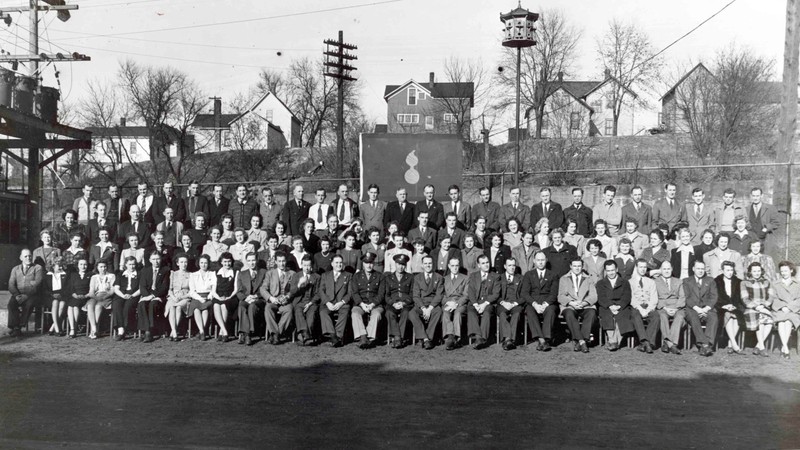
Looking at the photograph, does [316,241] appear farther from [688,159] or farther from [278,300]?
[688,159]

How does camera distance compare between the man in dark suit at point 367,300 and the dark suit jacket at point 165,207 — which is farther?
the dark suit jacket at point 165,207

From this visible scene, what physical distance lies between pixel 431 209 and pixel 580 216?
92.4 inches

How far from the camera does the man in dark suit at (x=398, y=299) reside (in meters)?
9.73

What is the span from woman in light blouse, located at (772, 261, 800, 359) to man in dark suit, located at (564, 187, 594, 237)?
2805 millimetres

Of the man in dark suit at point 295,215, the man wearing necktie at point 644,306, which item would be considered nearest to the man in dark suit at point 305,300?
the man in dark suit at point 295,215

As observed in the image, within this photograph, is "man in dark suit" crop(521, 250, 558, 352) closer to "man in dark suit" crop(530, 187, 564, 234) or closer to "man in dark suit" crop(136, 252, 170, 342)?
"man in dark suit" crop(530, 187, 564, 234)

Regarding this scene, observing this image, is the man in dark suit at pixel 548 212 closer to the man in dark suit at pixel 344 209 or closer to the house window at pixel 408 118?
the man in dark suit at pixel 344 209

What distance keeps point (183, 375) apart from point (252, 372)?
29.2 inches

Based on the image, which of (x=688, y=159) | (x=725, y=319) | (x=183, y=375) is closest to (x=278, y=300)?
(x=183, y=375)

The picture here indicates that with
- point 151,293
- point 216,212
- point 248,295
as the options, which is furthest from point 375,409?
point 216,212

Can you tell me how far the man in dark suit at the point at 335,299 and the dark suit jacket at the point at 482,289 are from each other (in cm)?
167

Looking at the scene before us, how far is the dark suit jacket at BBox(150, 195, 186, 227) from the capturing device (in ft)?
39.4

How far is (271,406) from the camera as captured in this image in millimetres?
6438

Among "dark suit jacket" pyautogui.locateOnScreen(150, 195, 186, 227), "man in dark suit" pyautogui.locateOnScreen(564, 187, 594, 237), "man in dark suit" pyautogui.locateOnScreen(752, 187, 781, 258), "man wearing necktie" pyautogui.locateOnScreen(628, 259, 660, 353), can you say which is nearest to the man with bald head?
"dark suit jacket" pyautogui.locateOnScreen(150, 195, 186, 227)
